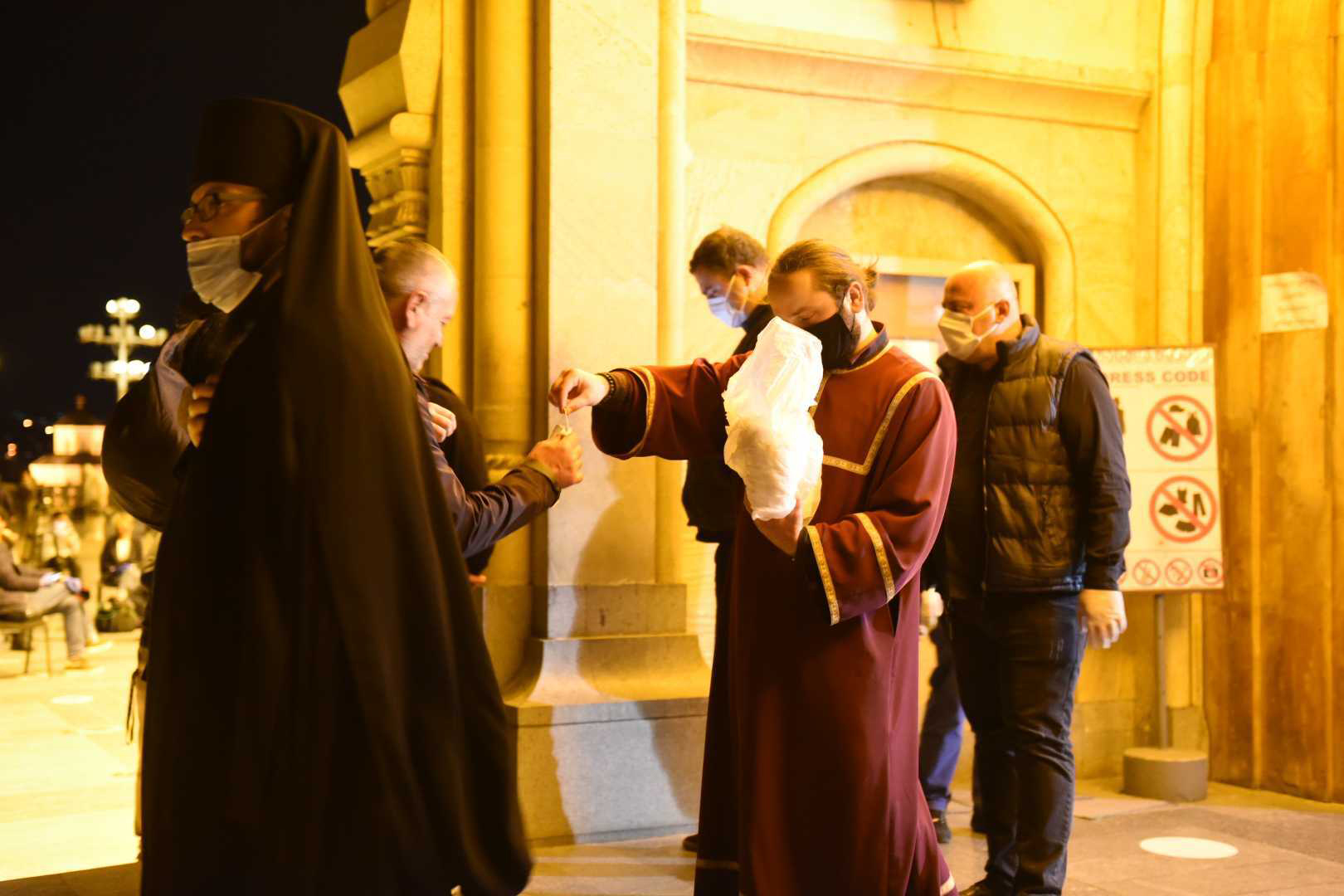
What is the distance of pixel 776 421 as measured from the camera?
2.94 metres

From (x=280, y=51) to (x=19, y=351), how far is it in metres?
41.5

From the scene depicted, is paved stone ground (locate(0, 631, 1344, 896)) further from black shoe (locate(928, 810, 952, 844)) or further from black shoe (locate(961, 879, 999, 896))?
black shoe (locate(961, 879, 999, 896))

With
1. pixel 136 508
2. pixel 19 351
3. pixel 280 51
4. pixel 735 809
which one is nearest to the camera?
pixel 136 508

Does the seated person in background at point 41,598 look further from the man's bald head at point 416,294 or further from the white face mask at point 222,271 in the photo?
the white face mask at point 222,271

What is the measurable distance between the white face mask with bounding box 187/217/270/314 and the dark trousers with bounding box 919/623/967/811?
327 centimetres

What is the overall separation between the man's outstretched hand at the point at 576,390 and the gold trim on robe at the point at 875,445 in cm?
53

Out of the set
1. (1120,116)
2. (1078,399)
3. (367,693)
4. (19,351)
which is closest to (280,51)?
(1120,116)

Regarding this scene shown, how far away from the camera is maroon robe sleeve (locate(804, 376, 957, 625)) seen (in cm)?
303

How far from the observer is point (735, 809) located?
336cm

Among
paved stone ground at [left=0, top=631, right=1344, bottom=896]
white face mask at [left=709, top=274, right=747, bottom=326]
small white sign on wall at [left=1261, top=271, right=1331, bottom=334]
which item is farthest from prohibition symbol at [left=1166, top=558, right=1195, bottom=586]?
white face mask at [left=709, top=274, right=747, bottom=326]

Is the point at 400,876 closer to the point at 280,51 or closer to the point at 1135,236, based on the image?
the point at 1135,236

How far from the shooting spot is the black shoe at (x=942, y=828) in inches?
196

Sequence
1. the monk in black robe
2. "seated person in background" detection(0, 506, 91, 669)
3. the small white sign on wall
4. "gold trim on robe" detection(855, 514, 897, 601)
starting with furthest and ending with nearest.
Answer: "seated person in background" detection(0, 506, 91, 669)
the small white sign on wall
"gold trim on robe" detection(855, 514, 897, 601)
the monk in black robe

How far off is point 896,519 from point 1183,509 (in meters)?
3.24
